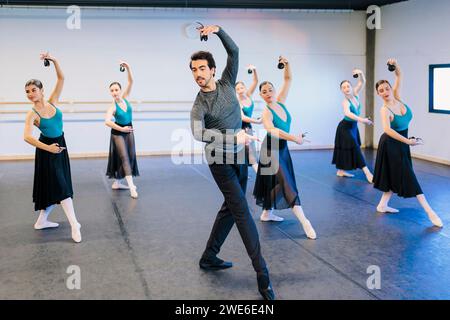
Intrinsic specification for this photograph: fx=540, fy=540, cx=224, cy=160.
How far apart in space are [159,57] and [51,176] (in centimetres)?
599

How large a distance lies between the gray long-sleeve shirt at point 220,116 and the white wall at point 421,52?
6379mm

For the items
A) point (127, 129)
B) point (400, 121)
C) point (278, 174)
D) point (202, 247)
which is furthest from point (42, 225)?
point (400, 121)

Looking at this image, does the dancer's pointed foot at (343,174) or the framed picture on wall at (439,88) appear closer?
the dancer's pointed foot at (343,174)

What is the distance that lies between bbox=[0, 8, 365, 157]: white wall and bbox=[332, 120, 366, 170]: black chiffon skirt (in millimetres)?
3206

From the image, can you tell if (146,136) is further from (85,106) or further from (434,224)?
(434,224)

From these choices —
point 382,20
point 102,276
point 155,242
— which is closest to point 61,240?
point 155,242

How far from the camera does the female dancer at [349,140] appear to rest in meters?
7.42

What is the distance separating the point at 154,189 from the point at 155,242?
2.42 meters

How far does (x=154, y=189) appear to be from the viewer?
6867 mm

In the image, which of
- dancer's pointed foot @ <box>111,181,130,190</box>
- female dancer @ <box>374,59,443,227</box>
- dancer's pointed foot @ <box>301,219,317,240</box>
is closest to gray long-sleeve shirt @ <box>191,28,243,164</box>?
dancer's pointed foot @ <box>301,219,317,240</box>

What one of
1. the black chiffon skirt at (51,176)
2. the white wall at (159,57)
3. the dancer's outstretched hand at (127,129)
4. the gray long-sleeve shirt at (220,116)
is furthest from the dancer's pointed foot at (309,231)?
the white wall at (159,57)

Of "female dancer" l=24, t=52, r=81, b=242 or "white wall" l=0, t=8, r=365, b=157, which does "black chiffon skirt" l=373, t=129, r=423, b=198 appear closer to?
"female dancer" l=24, t=52, r=81, b=242

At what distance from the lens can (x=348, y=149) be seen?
7.55 meters

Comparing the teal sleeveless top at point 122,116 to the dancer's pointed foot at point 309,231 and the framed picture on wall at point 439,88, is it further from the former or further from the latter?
the framed picture on wall at point 439,88
